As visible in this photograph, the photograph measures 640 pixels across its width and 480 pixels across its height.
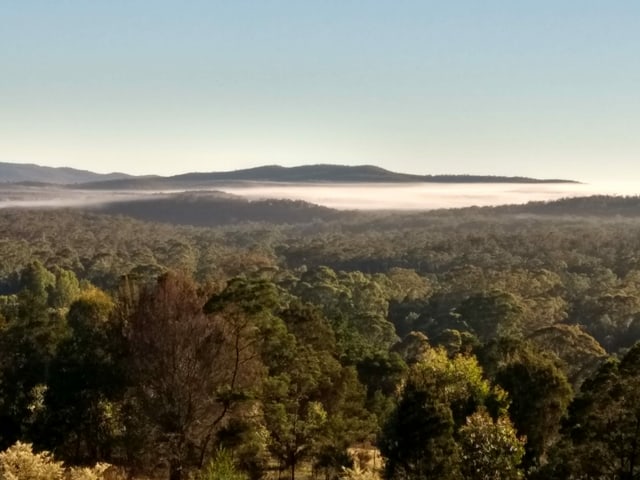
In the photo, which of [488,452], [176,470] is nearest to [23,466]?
[176,470]

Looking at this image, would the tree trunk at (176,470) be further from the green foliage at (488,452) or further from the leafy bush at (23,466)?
the green foliage at (488,452)

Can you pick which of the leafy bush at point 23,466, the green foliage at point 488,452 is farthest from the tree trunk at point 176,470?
the green foliage at point 488,452

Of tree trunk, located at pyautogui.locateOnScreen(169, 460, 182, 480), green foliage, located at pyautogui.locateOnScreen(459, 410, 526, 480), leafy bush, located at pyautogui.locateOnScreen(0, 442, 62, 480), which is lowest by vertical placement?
tree trunk, located at pyautogui.locateOnScreen(169, 460, 182, 480)

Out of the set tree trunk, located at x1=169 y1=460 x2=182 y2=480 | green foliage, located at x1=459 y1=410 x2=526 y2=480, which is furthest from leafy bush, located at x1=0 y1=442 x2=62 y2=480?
green foliage, located at x1=459 y1=410 x2=526 y2=480

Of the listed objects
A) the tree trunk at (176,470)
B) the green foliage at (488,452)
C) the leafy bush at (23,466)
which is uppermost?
the green foliage at (488,452)

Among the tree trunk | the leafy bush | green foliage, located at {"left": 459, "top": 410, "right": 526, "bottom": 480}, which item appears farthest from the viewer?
the tree trunk

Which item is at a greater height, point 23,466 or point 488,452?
point 488,452

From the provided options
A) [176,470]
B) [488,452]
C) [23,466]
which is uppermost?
[488,452]

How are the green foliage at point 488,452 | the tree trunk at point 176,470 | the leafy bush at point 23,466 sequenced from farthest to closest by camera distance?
the tree trunk at point 176,470 → the leafy bush at point 23,466 → the green foliage at point 488,452

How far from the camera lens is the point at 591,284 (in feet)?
370

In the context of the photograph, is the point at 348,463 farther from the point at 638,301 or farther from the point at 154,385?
the point at 638,301

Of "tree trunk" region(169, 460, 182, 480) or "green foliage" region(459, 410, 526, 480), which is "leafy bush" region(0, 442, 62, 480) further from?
"green foliage" region(459, 410, 526, 480)

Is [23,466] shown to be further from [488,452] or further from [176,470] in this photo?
[488,452]

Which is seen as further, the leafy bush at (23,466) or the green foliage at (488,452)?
the leafy bush at (23,466)
